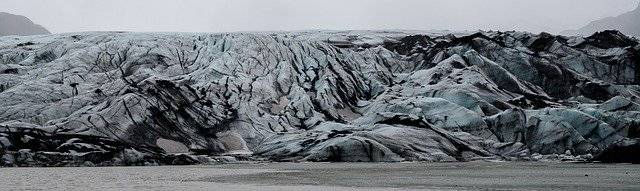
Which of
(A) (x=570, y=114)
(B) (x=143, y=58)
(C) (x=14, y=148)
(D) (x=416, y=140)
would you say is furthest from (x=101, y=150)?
(A) (x=570, y=114)

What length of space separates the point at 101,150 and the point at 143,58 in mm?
21734

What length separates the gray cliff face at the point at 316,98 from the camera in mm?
35438

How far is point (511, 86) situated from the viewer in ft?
169

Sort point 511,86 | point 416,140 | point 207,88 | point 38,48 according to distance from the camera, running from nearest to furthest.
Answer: point 416,140 < point 207,88 < point 511,86 < point 38,48

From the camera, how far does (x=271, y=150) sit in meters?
37.8

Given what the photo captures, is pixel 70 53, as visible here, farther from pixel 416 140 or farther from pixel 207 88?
pixel 416 140

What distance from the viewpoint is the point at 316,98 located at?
48.4 meters

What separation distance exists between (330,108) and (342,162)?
13.1 m

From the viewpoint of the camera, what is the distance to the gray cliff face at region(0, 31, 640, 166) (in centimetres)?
3544

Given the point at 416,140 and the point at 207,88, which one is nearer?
the point at 416,140

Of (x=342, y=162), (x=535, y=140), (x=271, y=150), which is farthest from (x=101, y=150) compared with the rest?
(x=535, y=140)

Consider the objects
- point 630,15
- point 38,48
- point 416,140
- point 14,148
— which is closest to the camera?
point 14,148

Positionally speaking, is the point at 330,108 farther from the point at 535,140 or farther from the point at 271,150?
the point at 535,140

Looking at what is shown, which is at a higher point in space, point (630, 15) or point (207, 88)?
point (207, 88)
